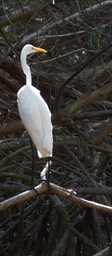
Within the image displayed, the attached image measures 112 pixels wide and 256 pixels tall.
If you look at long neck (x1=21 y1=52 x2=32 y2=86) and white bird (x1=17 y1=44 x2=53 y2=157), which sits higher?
long neck (x1=21 y1=52 x2=32 y2=86)

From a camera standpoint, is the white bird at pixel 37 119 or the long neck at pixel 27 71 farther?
the long neck at pixel 27 71

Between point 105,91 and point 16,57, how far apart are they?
807mm

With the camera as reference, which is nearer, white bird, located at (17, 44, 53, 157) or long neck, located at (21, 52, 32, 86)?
white bird, located at (17, 44, 53, 157)

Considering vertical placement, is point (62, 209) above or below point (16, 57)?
below

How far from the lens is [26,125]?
373 cm

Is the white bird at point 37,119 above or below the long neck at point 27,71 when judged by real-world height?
below

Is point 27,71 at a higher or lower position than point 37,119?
higher

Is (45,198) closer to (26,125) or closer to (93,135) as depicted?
(93,135)

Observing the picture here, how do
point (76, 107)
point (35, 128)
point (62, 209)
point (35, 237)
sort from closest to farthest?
point (35, 128), point (76, 107), point (62, 209), point (35, 237)

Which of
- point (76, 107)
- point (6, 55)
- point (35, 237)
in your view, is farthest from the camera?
point (35, 237)

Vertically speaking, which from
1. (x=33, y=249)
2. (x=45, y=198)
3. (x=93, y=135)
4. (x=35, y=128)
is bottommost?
(x=33, y=249)

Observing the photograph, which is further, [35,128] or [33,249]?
[33,249]

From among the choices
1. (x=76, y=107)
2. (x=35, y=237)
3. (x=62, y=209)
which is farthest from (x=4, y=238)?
(x=76, y=107)

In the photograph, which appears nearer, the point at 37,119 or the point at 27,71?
the point at 37,119
